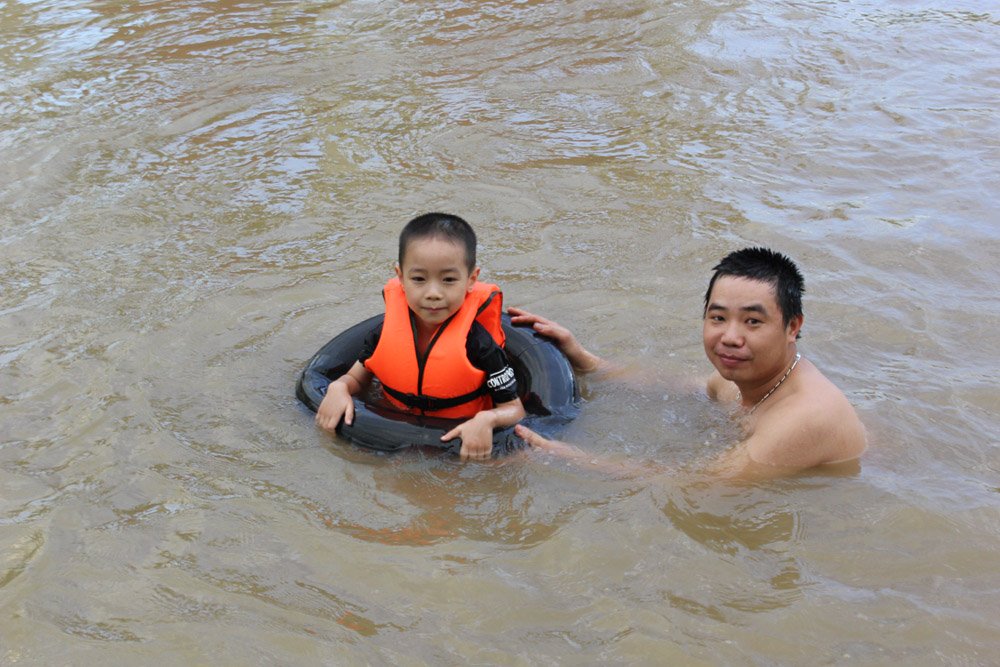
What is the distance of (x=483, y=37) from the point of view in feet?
35.7

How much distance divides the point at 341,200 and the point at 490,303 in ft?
9.04

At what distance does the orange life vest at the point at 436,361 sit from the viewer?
477 centimetres

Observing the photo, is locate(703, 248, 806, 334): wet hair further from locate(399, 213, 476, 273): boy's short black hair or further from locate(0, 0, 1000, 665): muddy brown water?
locate(399, 213, 476, 273): boy's short black hair

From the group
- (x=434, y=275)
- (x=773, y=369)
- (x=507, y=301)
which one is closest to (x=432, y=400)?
(x=434, y=275)

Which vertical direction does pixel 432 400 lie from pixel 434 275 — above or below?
below

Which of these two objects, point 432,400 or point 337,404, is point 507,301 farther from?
point 337,404

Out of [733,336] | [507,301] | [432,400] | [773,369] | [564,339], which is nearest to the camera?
[733,336]

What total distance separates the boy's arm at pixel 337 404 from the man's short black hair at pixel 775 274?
1.65 metres

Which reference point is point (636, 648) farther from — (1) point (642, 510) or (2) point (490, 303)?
(2) point (490, 303)

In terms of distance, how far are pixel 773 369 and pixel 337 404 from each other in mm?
1900

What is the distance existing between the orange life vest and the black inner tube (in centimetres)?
11

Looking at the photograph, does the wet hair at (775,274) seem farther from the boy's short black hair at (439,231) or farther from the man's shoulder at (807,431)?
the boy's short black hair at (439,231)

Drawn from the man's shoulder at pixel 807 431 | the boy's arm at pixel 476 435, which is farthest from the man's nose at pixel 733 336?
the boy's arm at pixel 476 435

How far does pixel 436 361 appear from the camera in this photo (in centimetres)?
478
